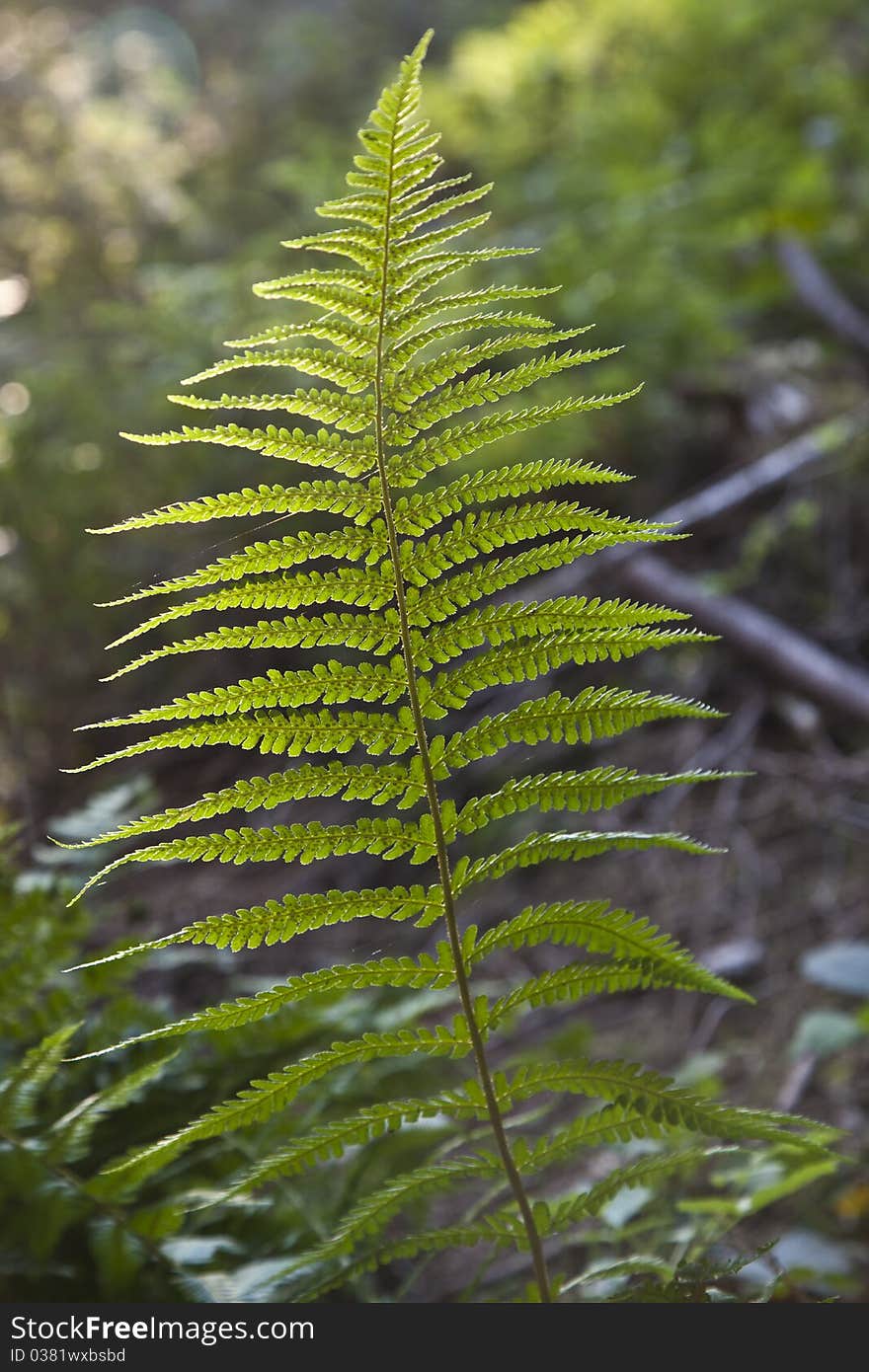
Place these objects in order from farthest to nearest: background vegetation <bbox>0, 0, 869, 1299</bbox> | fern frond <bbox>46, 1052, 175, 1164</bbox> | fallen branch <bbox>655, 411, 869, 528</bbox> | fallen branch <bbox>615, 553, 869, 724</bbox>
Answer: fallen branch <bbox>655, 411, 869, 528</bbox> → fallen branch <bbox>615, 553, 869, 724</bbox> → background vegetation <bbox>0, 0, 869, 1299</bbox> → fern frond <bbox>46, 1052, 175, 1164</bbox>

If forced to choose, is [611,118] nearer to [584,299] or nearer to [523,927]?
[584,299]

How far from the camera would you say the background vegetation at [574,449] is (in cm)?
167

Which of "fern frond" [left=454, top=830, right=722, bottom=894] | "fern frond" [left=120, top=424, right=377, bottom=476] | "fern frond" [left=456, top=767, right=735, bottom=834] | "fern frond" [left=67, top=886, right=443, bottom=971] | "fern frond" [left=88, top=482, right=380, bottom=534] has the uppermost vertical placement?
"fern frond" [left=120, top=424, right=377, bottom=476]

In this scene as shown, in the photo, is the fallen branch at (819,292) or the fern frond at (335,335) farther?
the fallen branch at (819,292)

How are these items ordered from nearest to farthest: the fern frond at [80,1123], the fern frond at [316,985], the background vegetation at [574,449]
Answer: the fern frond at [316,985]
the fern frond at [80,1123]
the background vegetation at [574,449]

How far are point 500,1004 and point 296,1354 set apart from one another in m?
0.44

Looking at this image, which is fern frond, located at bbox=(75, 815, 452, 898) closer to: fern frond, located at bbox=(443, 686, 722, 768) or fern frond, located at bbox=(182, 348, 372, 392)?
fern frond, located at bbox=(443, 686, 722, 768)

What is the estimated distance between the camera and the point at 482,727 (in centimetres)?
104

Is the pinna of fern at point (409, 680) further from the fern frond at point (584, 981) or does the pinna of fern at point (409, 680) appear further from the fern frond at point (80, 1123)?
the fern frond at point (80, 1123)

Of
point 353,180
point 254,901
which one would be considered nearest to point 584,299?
point 254,901

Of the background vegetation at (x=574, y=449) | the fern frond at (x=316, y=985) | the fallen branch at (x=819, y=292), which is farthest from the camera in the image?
the fallen branch at (x=819, y=292)

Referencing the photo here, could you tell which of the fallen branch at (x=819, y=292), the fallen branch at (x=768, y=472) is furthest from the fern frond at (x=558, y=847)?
the fallen branch at (x=819, y=292)

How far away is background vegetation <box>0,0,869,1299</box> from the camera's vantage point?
167 centimetres

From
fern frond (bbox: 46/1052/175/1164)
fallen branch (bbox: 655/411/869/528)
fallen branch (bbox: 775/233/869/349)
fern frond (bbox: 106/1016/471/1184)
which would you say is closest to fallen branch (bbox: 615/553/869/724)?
fallen branch (bbox: 655/411/869/528)
